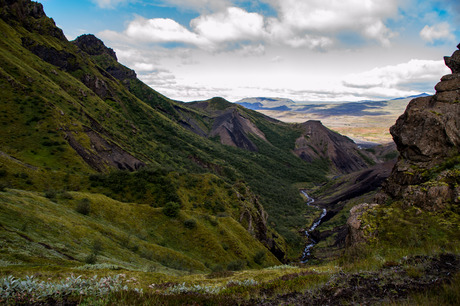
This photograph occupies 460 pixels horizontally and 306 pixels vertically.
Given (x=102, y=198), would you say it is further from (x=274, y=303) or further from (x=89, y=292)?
(x=274, y=303)

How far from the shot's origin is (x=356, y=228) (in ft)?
57.3

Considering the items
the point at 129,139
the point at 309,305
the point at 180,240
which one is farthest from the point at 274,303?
the point at 129,139

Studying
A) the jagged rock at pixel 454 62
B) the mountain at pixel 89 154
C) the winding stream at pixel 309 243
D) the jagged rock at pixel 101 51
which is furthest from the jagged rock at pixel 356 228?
the jagged rock at pixel 101 51

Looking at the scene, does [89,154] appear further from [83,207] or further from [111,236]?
[111,236]

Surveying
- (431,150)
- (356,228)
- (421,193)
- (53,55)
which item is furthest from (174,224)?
(53,55)

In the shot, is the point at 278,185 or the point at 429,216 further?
the point at 278,185

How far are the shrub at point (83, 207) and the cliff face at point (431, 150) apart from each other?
28828 mm

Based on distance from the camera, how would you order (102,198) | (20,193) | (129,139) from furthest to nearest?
(129,139) < (102,198) < (20,193)

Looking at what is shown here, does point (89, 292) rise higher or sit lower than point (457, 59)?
lower

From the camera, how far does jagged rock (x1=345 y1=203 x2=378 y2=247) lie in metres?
16.5

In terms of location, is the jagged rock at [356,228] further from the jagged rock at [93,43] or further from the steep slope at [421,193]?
the jagged rock at [93,43]

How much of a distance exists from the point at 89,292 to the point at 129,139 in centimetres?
9448

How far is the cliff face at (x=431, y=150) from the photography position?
643 inches

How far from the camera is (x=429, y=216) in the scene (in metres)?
15.1
